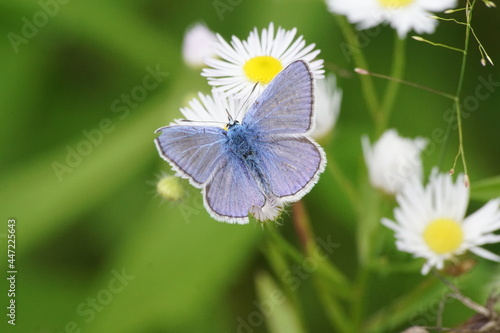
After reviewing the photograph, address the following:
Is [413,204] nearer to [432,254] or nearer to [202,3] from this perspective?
[432,254]

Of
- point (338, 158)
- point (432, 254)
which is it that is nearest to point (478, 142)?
point (338, 158)

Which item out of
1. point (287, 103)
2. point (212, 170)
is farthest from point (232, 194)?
point (287, 103)

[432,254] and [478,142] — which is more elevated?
[478,142]

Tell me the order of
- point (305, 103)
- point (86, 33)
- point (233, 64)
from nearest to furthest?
1. point (305, 103)
2. point (233, 64)
3. point (86, 33)

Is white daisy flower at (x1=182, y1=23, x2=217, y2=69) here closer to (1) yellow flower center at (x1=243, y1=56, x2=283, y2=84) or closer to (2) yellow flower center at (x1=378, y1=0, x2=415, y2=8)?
(1) yellow flower center at (x1=243, y1=56, x2=283, y2=84)

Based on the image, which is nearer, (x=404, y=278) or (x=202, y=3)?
(x=404, y=278)

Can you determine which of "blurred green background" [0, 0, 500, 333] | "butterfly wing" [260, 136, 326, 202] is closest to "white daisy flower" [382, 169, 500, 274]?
"blurred green background" [0, 0, 500, 333]

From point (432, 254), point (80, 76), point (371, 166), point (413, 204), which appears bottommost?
point (432, 254)
